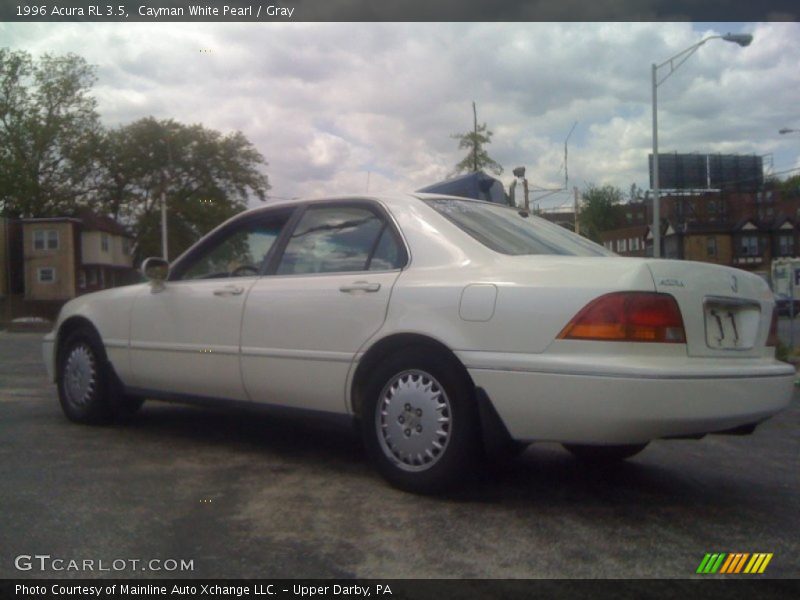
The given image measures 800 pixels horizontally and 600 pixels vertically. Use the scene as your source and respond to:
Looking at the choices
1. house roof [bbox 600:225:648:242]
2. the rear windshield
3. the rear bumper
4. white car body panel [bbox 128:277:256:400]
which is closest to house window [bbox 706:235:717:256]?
house roof [bbox 600:225:648:242]

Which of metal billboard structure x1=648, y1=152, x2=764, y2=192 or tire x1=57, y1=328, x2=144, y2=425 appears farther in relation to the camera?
metal billboard structure x1=648, y1=152, x2=764, y2=192

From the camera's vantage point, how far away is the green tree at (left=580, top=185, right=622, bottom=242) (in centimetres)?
6519

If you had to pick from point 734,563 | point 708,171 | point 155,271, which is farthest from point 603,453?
point 708,171

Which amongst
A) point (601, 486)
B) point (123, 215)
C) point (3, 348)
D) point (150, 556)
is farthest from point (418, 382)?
point (123, 215)

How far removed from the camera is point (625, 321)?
3.67 metres

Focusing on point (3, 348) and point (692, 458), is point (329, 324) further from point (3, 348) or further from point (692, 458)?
point (3, 348)

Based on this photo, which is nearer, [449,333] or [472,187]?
[449,333]

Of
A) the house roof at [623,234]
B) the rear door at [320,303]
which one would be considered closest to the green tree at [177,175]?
the rear door at [320,303]

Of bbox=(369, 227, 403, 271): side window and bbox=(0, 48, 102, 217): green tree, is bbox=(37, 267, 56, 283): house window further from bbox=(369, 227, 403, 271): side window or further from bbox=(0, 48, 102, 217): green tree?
bbox=(369, 227, 403, 271): side window

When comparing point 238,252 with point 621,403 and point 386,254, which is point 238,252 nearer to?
point 386,254

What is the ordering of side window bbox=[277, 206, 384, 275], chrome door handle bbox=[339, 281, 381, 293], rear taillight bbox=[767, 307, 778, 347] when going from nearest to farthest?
rear taillight bbox=[767, 307, 778, 347]
chrome door handle bbox=[339, 281, 381, 293]
side window bbox=[277, 206, 384, 275]

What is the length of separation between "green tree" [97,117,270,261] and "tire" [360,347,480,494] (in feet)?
38.0

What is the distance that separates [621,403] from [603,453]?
1.41 meters
